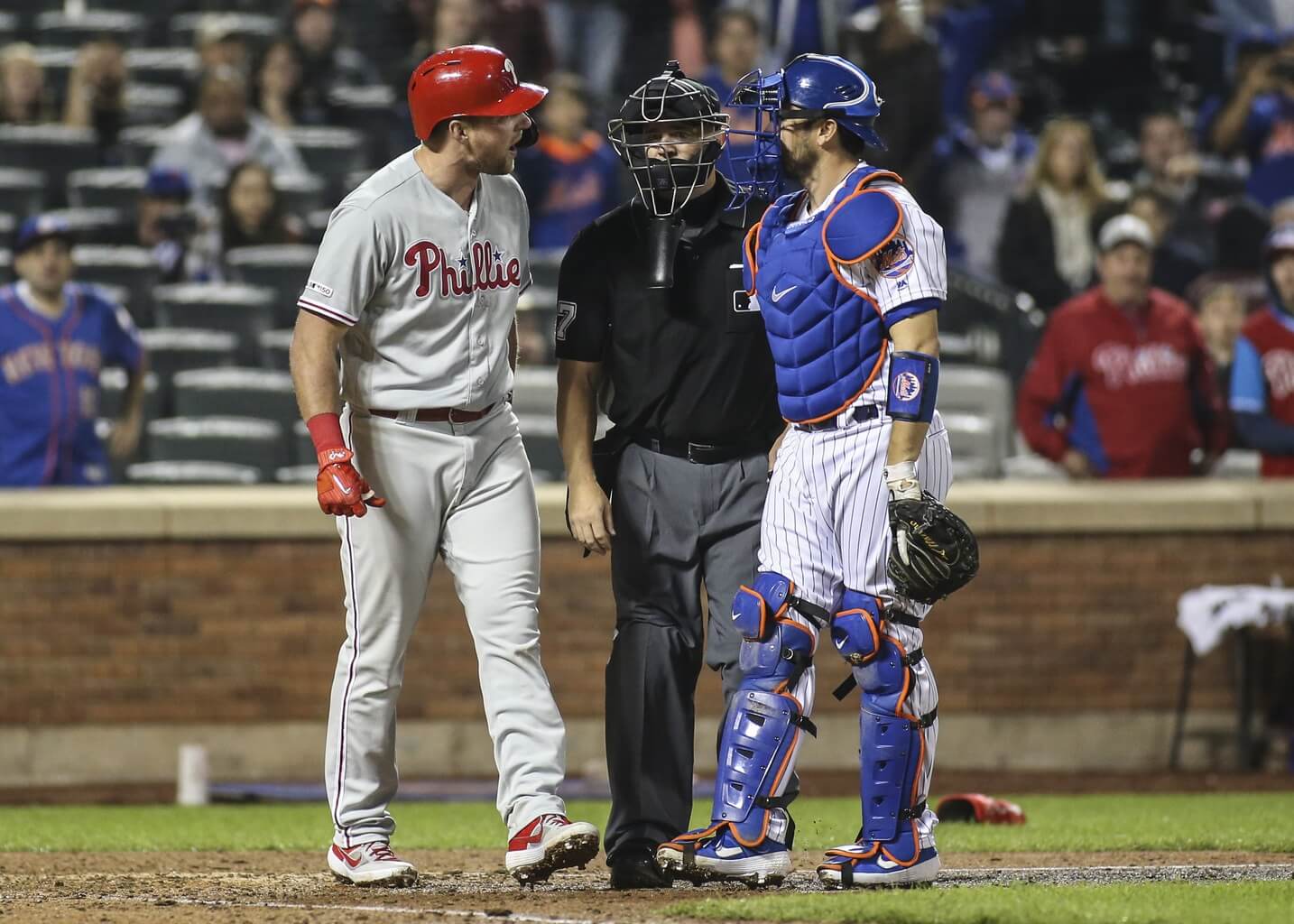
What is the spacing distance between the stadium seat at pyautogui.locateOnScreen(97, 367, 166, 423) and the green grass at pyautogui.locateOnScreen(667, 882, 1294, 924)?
7395mm

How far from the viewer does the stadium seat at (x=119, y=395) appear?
11.4 metres

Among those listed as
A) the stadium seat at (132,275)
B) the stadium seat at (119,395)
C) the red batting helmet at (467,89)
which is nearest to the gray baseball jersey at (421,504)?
the red batting helmet at (467,89)

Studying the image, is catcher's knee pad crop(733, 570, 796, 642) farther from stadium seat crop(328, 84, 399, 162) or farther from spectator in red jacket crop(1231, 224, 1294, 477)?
stadium seat crop(328, 84, 399, 162)

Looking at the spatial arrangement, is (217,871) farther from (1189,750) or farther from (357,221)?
(1189,750)

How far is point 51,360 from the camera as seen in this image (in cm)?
1009

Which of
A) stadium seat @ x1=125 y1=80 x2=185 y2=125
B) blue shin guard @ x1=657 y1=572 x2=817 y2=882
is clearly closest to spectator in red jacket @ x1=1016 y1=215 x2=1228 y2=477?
blue shin guard @ x1=657 y1=572 x2=817 y2=882

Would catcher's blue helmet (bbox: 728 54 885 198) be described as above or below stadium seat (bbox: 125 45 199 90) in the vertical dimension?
below

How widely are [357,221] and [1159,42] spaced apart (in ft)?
38.3

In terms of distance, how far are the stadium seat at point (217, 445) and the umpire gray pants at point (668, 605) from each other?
593cm

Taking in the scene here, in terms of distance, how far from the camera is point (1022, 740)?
33.3 feet

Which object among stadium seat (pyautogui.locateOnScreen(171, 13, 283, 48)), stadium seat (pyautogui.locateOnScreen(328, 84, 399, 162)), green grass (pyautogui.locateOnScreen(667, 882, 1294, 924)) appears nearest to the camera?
green grass (pyautogui.locateOnScreen(667, 882, 1294, 924))

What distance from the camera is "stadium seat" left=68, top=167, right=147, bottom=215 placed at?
13.6m

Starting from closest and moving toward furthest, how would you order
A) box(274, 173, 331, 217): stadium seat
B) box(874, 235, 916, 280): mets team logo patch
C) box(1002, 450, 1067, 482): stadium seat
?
box(874, 235, 916, 280): mets team logo patch
box(1002, 450, 1067, 482): stadium seat
box(274, 173, 331, 217): stadium seat

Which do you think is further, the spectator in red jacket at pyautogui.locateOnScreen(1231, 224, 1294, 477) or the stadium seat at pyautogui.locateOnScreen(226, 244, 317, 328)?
the stadium seat at pyautogui.locateOnScreen(226, 244, 317, 328)
